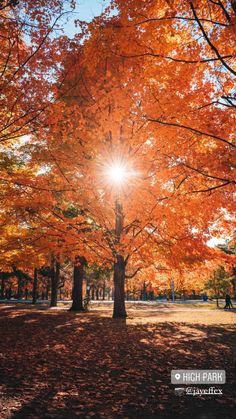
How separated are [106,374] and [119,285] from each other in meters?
7.33

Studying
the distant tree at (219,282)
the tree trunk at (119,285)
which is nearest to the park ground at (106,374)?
the tree trunk at (119,285)

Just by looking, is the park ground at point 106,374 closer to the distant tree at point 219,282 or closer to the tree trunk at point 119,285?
the tree trunk at point 119,285

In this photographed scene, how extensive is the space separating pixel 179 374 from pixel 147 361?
90 cm

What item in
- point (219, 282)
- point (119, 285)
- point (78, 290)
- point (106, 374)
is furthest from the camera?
point (219, 282)

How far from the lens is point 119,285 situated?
11.7 m

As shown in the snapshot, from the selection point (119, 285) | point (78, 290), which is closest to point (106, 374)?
point (119, 285)

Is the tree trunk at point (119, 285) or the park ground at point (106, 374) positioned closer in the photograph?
the park ground at point (106, 374)

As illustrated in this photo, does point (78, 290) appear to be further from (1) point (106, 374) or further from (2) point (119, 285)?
(1) point (106, 374)

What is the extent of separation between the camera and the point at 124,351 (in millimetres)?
5922

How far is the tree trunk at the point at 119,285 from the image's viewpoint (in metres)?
11.6

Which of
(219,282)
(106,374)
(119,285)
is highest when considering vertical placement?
(119,285)

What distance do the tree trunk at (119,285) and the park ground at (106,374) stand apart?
12.5 feet

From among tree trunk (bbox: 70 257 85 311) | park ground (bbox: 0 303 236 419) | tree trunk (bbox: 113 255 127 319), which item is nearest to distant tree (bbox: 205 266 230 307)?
tree trunk (bbox: 70 257 85 311)

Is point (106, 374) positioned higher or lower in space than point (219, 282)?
higher
